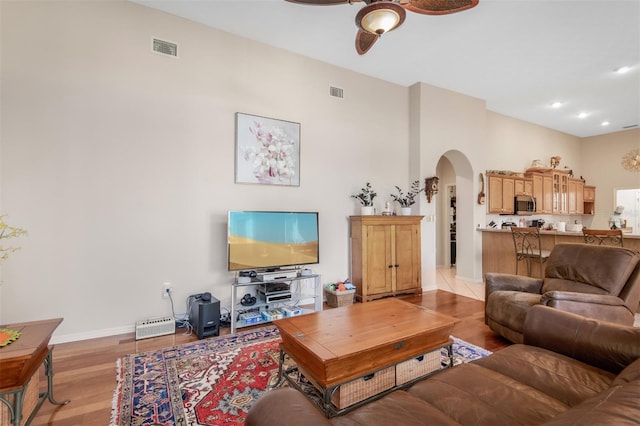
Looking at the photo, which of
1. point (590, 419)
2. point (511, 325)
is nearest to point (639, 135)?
point (511, 325)

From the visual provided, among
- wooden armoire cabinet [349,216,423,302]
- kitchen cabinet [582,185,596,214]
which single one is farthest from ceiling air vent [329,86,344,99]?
kitchen cabinet [582,185,596,214]

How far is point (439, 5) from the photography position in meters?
2.13

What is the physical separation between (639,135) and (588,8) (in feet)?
21.3

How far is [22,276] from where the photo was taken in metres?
2.65

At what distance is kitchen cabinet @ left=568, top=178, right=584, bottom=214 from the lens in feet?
24.4

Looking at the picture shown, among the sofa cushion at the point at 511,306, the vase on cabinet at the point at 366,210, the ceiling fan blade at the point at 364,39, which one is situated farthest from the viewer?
the vase on cabinet at the point at 366,210

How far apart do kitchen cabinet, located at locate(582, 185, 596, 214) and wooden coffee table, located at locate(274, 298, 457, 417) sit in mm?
8467

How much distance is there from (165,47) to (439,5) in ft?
9.42

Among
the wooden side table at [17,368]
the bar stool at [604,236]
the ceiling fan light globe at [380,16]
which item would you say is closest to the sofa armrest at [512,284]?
the bar stool at [604,236]

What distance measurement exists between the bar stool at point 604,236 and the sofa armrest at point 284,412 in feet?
15.5

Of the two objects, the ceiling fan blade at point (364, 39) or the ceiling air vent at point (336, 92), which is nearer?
the ceiling fan blade at point (364, 39)

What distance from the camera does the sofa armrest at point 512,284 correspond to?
3036 mm

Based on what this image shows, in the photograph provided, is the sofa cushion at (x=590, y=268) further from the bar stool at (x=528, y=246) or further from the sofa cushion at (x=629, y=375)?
the sofa cushion at (x=629, y=375)

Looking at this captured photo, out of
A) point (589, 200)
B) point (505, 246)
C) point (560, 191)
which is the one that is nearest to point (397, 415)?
point (505, 246)
